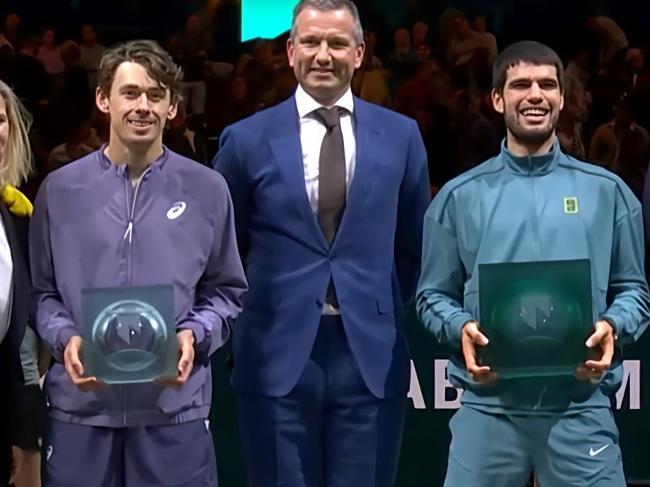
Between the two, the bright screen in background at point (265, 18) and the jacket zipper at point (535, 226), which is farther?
the bright screen in background at point (265, 18)

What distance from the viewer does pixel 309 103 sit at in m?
3.59

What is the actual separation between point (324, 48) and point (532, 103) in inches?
22.5

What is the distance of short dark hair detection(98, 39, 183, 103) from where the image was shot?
10.8ft

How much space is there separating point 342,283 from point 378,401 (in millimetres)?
336

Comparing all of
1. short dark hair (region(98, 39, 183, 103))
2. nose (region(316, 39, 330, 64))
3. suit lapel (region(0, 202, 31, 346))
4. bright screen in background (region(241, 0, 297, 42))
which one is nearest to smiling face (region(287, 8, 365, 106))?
nose (region(316, 39, 330, 64))

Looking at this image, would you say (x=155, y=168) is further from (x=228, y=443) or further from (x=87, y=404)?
(x=228, y=443)

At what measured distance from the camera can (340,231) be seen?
3535 millimetres

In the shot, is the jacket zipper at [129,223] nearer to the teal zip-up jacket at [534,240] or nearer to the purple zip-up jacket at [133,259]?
the purple zip-up jacket at [133,259]

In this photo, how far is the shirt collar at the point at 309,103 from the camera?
3.59 m

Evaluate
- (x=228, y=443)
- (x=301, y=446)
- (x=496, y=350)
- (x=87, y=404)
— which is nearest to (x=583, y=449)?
(x=496, y=350)

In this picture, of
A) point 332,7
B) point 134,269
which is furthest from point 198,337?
point 332,7

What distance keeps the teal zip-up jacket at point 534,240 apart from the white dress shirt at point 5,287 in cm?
105

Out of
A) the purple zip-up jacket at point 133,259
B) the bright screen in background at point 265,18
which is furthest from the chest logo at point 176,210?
the bright screen in background at point 265,18

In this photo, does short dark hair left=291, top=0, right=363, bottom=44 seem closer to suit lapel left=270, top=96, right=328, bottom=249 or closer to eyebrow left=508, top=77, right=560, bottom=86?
suit lapel left=270, top=96, right=328, bottom=249
